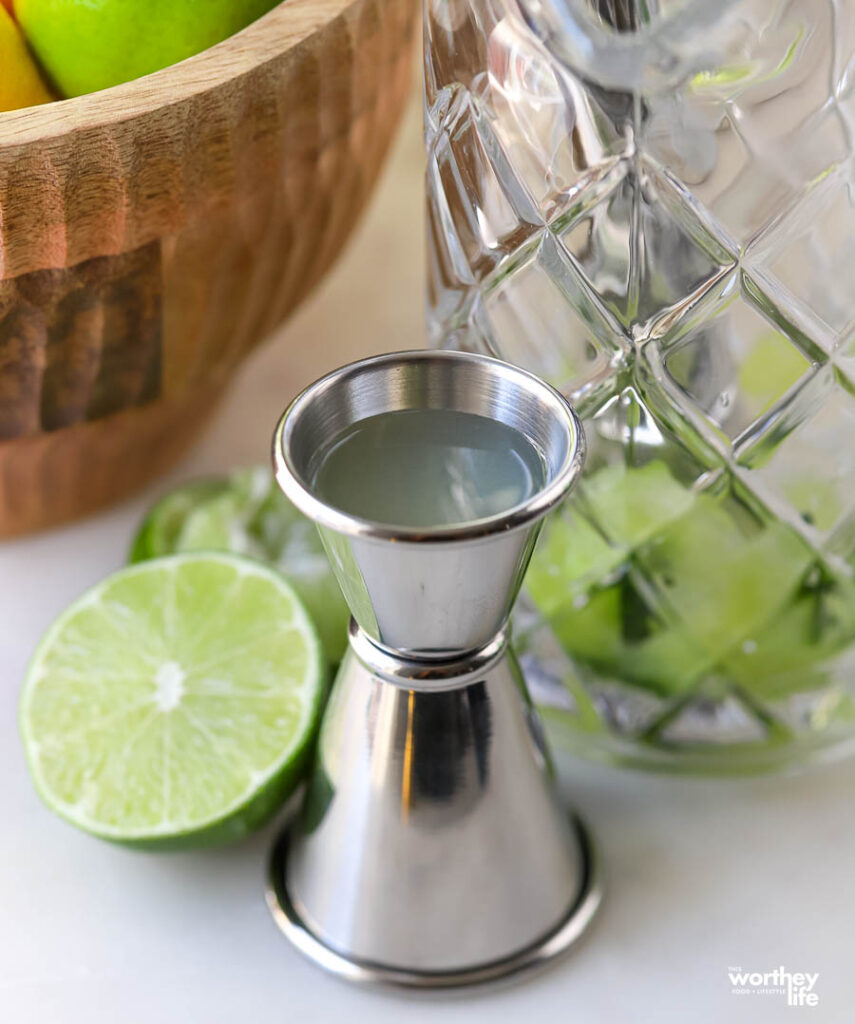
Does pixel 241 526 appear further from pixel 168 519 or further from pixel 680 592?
pixel 680 592

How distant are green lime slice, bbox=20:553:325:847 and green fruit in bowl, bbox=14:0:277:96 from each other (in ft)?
0.49

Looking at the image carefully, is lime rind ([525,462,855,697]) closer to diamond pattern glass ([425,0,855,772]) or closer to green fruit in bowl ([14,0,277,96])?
diamond pattern glass ([425,0,855,772])

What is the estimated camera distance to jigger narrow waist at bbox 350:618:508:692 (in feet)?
1.05

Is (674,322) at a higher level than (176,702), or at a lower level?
higher

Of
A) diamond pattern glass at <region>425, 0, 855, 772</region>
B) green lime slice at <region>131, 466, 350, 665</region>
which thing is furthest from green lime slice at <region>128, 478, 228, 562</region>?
diamond pattern glass at <region>425, 0, 855, 772</region>

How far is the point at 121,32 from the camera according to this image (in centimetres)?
37

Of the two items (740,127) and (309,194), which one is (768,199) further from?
(309,194)

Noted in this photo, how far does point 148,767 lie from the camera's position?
365 mm

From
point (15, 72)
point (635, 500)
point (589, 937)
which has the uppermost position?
point (15, 72)

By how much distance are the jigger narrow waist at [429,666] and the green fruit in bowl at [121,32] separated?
0.59 feet

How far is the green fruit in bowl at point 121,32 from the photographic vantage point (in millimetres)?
365

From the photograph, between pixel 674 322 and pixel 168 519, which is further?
pixel 168 519

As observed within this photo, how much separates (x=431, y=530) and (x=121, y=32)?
0.19 m

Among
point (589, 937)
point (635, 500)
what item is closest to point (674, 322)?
point (635, 500)
